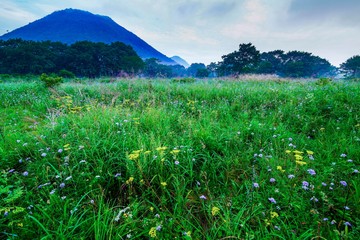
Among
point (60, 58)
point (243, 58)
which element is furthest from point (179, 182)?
point (243, 58)

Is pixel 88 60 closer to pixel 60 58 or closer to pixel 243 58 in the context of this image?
pixel 60 58

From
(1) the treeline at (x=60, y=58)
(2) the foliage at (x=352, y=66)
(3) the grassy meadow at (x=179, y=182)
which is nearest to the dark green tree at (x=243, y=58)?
(1) the treeline at (x=60, y=58)

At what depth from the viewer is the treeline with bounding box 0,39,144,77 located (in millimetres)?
47781

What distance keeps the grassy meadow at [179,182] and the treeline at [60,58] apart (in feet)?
149

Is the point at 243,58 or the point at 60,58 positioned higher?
the point at 243,58

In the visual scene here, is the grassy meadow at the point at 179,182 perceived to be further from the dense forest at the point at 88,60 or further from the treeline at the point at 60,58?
the treeline at the point at 60,58

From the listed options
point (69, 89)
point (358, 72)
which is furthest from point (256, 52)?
point (69, 89)

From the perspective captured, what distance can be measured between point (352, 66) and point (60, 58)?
109179 millimetres

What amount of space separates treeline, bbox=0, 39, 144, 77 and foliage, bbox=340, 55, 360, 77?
277 feet

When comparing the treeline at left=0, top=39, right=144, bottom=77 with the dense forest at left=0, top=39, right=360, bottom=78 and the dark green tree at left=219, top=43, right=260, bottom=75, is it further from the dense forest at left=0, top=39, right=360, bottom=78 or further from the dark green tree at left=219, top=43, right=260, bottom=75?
the dark green tree at left=219, top=43, right=260, bottom=75

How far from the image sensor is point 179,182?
83.3 inches

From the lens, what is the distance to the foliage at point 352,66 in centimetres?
6911

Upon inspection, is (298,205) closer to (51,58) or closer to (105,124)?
(105,124)

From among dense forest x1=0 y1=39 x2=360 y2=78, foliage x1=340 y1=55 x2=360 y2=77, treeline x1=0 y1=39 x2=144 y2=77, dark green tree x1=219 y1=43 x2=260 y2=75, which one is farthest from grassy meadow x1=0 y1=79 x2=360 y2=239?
foliage x1=340 y1=55 x2=360 y2=77
